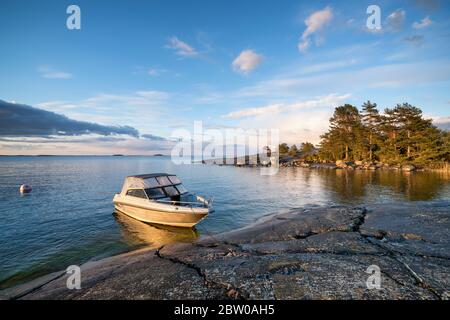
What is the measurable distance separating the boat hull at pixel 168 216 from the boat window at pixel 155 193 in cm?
112

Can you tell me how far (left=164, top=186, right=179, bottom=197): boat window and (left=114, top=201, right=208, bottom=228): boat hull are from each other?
2045 millimetres

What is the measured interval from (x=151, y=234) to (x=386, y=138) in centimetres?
7647

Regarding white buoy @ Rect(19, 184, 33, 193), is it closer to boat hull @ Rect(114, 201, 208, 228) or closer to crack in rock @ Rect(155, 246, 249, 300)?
boat hull @ Rect(114, 201, 208, 228)

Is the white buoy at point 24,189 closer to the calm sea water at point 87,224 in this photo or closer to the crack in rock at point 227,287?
the calm sea water at point 87,224

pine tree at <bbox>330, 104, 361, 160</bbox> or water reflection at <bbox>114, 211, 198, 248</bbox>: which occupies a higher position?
pine tree at <bbox>330, 104, 361, 160</bbox>

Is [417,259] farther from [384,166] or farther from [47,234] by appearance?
[384,166]

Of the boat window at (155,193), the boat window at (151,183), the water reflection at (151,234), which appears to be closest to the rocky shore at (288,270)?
the water reflection at (151,234)

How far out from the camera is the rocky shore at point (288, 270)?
6.09 meters

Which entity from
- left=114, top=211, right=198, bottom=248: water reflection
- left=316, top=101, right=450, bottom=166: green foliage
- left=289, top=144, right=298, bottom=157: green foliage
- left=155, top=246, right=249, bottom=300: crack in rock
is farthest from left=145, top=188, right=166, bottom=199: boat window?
left=289, top=144, right=298, bottom=157: green foliage

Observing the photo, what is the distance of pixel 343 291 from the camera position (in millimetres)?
5875

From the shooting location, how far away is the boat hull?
1568cm

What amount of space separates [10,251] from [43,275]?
495 cm

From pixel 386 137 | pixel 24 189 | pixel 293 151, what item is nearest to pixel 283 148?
pixel 293 151
